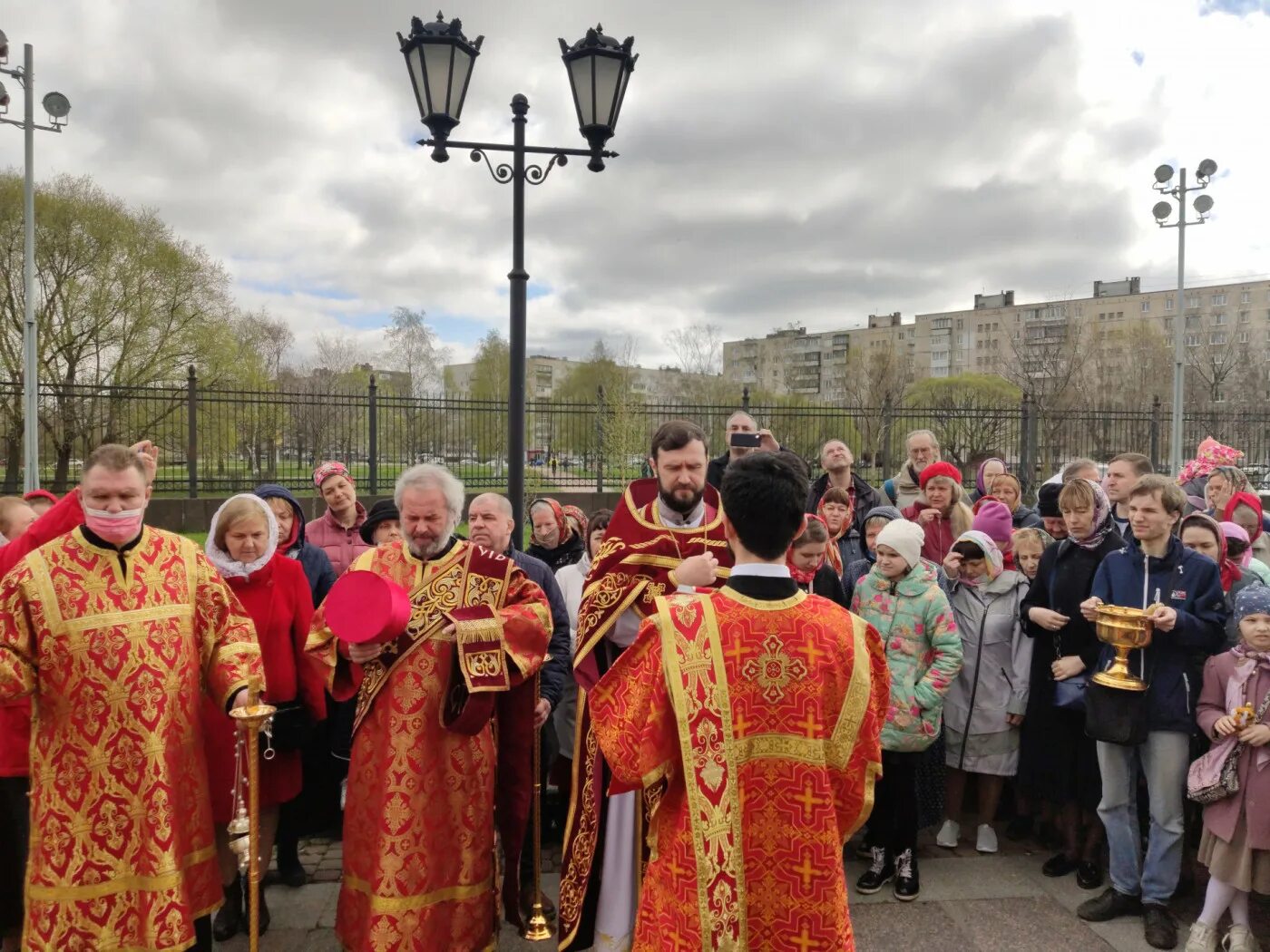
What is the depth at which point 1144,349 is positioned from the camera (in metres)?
38.7

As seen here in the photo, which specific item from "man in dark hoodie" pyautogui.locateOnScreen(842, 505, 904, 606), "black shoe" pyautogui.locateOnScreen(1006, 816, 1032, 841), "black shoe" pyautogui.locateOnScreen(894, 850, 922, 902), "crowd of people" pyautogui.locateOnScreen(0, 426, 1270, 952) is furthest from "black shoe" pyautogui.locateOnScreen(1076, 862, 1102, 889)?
"man in dark hoodie" pyautogui.locateOnScreen(842, 505, 904, 606)

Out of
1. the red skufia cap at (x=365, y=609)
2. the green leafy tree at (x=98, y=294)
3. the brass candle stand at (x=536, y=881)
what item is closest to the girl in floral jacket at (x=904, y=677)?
the brass candle stand at (x=536, y=881)

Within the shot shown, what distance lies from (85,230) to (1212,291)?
84547mm

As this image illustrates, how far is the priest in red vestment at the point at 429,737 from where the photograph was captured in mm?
3164

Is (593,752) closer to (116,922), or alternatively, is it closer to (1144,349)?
(116,922)

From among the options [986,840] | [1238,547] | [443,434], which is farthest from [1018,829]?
[443,434]

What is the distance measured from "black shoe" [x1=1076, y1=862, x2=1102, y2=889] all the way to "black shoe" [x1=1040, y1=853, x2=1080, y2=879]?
82 mm

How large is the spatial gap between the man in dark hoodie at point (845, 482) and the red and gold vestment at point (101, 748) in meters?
4.29

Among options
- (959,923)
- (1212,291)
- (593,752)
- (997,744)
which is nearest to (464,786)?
(593,752)

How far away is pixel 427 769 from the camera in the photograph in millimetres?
3223

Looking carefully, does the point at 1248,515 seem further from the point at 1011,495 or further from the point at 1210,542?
the point at 1210,542

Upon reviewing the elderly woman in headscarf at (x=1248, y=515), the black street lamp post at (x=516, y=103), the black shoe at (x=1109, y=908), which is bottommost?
the black shoe at (x=1109, y=908)

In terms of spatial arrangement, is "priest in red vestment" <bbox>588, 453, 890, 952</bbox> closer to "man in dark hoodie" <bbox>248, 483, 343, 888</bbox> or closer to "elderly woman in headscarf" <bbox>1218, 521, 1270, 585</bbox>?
"man in dark hoodie" <bbox>248, 483, 343, 888</bbox>

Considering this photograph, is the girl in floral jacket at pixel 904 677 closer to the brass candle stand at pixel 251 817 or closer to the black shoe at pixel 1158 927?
the black shoe at pixel 1158 927
